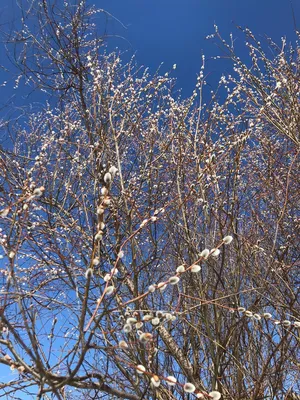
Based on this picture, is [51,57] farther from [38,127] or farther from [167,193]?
[167,193]

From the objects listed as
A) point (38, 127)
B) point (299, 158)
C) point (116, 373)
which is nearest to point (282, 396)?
point (116, 373)

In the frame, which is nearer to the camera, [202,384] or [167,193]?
[202,384]

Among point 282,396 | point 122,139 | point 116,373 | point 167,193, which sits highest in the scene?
point 122,139

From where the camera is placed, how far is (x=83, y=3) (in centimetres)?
352

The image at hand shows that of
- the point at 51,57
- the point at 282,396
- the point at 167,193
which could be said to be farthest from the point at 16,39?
the point at 282,396

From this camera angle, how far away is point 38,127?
409cm

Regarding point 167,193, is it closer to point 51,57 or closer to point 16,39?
point 51,57

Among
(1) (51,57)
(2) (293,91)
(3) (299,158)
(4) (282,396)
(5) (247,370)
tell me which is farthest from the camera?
(3) (299,158)

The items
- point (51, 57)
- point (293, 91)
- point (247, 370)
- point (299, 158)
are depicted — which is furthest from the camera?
point (299, 158)

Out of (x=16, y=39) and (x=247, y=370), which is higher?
(x=16, y=39)

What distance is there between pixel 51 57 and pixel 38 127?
0.77m

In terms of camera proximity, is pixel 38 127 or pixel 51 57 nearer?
pixel 51 57

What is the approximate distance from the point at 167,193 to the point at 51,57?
5.15 ft

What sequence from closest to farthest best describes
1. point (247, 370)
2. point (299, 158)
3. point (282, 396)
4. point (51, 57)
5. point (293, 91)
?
→ point (247, 370)
point (282, 396)
point (51, 57)
point (293, 91)
point (299, 158)
